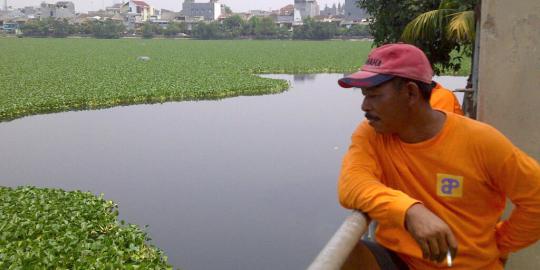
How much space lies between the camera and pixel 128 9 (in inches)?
5531

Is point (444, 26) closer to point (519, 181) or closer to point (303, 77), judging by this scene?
point (519, 181)

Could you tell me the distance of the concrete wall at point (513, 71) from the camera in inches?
89.8

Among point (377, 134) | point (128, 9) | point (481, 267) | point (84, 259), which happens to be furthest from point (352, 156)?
point (128, 9)

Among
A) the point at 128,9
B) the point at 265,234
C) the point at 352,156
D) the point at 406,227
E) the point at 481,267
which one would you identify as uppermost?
the point at 128,9

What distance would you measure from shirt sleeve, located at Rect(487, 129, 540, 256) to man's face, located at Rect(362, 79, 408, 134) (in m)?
0.28

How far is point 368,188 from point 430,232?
0.22 meters

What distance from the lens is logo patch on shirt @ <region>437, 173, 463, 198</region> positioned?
1.65 m

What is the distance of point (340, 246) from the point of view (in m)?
1.22

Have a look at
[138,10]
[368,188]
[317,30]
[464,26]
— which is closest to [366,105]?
[368,188]

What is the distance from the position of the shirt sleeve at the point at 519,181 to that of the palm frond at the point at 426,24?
21.0 ft

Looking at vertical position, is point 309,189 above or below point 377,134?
below

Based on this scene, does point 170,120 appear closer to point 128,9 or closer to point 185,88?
point 185,88

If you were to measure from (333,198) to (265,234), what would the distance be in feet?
5.38

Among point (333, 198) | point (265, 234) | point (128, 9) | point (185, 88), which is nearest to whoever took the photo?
point (265, 234)
